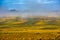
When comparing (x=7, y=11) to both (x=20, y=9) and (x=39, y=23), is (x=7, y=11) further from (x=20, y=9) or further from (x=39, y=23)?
(x=39, y=23)

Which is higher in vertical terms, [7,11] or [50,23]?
[7,11]

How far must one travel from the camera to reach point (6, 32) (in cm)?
269

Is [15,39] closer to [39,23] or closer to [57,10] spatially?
[39,23]

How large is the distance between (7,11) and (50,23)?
2.62ft

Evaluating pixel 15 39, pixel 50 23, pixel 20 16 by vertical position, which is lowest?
pixel 15 39

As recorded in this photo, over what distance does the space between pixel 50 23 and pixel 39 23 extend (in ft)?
0.64

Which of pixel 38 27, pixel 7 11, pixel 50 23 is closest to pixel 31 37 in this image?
pixel 38 27

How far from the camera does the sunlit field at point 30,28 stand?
Result: 8.62 ft

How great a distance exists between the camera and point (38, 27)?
105 inches

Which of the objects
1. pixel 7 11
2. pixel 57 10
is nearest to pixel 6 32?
pixel 7 11

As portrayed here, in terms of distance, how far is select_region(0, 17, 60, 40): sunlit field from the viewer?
263 centimetres

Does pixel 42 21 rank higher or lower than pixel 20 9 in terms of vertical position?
lower

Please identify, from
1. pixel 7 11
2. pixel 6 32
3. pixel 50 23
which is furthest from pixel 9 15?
pixel 50 23

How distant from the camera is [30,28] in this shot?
105 inches
